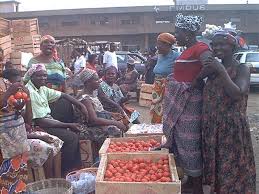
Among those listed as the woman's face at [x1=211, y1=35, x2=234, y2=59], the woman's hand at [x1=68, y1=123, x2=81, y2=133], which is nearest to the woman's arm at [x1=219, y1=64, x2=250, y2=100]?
the woman's face at [x1=211, y1=35, x2=234, y2=59]

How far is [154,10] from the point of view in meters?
33.2

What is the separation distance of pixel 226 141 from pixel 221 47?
33.5 inches

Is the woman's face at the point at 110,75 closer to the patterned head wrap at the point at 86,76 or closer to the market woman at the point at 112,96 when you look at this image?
the market woman at the point at 112,96

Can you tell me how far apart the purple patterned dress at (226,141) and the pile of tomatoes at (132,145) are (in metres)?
0.90

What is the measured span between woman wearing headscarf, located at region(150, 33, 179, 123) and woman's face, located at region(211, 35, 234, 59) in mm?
2233

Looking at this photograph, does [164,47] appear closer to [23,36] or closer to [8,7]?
[23,36]

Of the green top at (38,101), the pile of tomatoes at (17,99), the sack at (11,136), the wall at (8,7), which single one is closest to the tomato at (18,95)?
the pile of tomatoes at (17,99)

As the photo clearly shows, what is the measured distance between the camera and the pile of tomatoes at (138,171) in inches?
131

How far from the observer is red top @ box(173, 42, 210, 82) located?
351cm

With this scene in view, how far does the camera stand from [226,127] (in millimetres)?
3381

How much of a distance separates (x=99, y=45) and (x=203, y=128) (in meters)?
18.0

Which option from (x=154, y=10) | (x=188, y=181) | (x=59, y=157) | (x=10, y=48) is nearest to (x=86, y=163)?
(x=59, y=157)

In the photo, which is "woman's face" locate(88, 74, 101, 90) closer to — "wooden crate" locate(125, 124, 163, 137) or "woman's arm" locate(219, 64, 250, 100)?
"wooden crate" locate(125, 124, 163, 137)

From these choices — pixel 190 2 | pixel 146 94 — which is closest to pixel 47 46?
pixel 146 94
